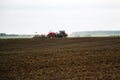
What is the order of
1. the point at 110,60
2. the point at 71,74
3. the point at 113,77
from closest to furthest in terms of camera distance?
1. the point at 113,77
2. the point at 71,74
3. the point at 110,60

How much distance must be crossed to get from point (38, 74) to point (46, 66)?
2.33 meters

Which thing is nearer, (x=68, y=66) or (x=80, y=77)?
(x=80, y=77)

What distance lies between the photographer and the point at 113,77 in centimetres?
1469

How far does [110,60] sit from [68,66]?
314 centimetres

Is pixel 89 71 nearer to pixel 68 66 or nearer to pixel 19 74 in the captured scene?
pixel 68 66

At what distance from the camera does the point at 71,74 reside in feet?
51.8

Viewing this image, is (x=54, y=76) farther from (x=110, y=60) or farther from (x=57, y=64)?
(x=110, y=60)

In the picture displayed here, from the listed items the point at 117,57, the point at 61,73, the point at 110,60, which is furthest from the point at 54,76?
the point at 117,57

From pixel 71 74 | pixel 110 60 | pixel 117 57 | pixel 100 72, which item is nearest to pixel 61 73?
pixel 71 74

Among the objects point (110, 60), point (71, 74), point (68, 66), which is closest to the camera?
point (71, 74)

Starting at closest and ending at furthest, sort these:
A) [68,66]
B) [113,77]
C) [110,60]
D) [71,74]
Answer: [113,77], [71,74], [68,66], [110,60]

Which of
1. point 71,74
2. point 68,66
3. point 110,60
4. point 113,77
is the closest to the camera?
point 113,77

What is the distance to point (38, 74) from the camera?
16.3m

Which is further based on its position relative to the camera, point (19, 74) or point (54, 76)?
point (19, 74)
